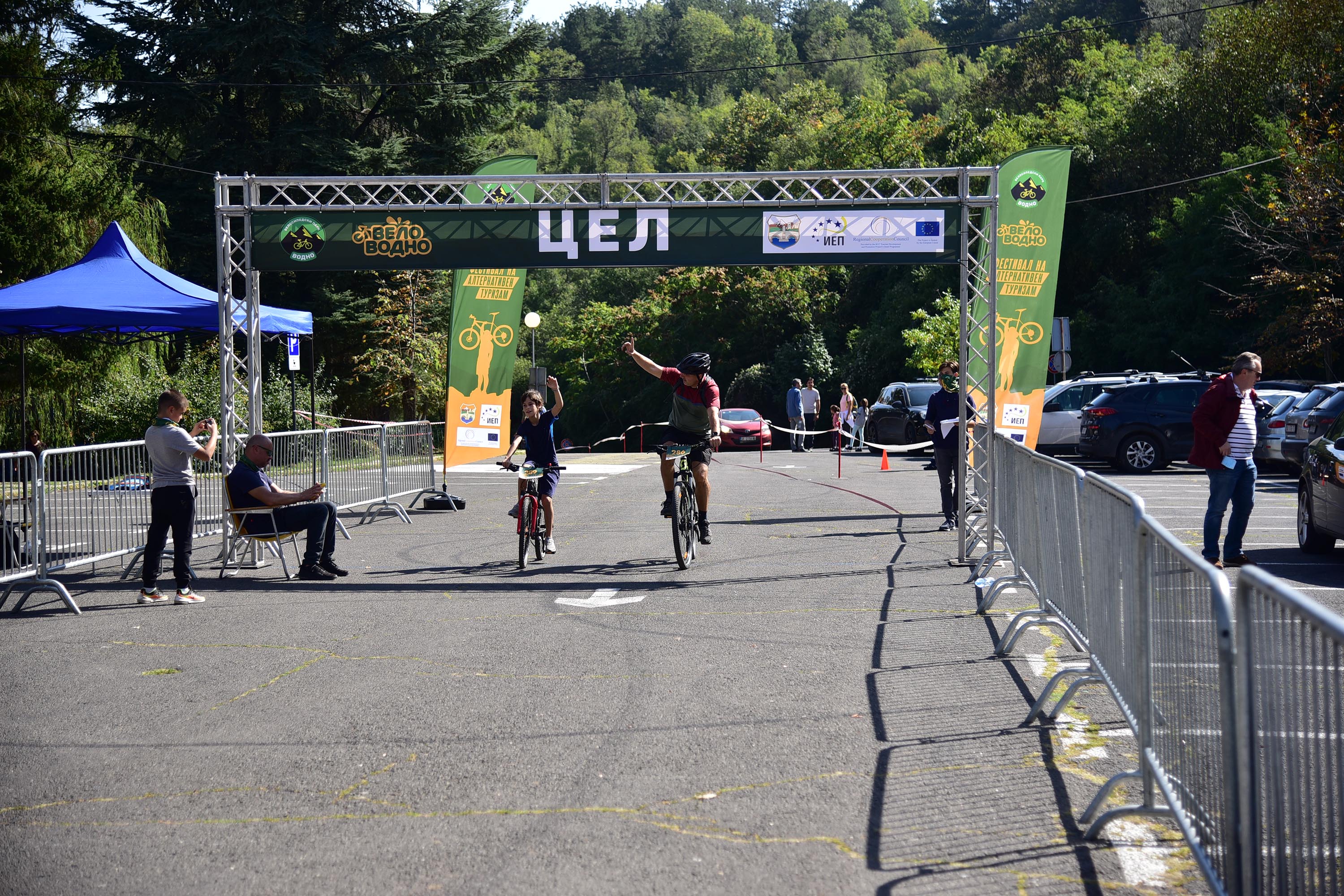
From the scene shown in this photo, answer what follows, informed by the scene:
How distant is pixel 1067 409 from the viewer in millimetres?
25047

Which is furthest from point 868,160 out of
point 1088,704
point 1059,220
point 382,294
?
point 1088,704

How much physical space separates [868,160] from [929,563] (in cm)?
5244

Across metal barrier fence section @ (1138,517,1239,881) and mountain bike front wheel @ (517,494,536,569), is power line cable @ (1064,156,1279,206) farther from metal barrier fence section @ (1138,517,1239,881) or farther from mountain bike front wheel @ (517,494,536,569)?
metal barrier fence section @ (1138,517,1239,881)

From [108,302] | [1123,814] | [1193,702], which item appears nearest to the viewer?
[1193,702]

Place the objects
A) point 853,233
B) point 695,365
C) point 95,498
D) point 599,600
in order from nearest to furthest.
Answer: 1. point 599,600
2. point 95,498
3. point 695,365
4. point 853,233

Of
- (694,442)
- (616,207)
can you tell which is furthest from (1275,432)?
(616,207)

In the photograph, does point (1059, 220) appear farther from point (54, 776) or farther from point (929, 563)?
point (54, 776)

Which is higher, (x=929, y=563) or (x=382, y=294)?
(x=382, y=294)

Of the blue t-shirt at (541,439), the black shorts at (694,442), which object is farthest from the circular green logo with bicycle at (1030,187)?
the blue t-shirt at (541,439)

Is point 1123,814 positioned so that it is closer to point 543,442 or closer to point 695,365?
point 695,365

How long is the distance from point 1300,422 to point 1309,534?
8.13 m

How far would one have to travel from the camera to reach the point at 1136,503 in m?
4.74

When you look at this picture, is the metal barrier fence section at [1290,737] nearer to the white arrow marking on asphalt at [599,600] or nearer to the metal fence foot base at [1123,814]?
the metal fence foot base at [1123,814]

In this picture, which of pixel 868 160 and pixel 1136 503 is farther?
pixel 868 160
